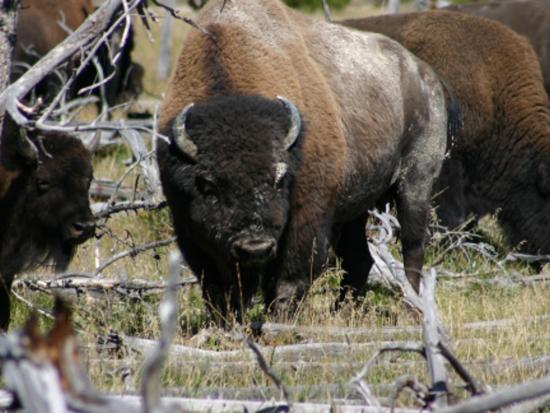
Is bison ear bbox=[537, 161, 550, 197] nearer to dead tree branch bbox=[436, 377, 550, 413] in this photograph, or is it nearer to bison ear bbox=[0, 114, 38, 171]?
bison ear bbox=[0, 114, 38, 171]

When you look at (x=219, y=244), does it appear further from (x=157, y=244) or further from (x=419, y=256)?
(x=419, y=256)

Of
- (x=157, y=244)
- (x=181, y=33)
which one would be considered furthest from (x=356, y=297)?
(x=181, y=33)

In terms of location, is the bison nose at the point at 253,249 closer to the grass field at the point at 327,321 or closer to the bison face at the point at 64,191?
the grass field at the point at 327,321

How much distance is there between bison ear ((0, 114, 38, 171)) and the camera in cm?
635

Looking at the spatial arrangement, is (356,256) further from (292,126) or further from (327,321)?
(292,126)

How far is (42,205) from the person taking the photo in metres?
6.66

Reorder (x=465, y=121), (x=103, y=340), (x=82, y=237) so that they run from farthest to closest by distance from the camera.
A: (x=465, y=121), (x=82, y=237), (x=103, y=340)

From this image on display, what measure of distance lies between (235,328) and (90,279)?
4.24 ft

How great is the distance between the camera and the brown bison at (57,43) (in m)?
14.7

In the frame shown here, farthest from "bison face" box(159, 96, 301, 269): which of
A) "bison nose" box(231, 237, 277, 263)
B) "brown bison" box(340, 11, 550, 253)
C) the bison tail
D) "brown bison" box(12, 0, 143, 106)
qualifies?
"brown bison" box(12, 0, 143, 106)

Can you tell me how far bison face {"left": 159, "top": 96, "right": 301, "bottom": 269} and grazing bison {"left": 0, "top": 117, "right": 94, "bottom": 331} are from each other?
0.62 m

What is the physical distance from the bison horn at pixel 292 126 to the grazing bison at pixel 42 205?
4.10ft

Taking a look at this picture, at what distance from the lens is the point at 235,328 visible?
6.29 meters

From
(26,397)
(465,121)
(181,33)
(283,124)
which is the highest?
(26,397)
